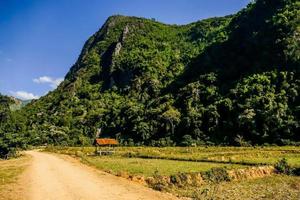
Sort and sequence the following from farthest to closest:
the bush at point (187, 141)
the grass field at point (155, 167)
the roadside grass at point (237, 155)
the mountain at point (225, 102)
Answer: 1. the bush at point (187, 141)
2. the mountain at point (225, 102)
3. the roadside grass at point (237, 155)
4. the grass field at point (155, 167)

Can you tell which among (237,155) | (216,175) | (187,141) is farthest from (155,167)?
(187,141)

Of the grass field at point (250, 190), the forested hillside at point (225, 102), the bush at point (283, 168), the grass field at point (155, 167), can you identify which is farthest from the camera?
the forested hillside at point (225, 102)

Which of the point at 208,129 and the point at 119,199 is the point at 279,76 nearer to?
the point at 208,129

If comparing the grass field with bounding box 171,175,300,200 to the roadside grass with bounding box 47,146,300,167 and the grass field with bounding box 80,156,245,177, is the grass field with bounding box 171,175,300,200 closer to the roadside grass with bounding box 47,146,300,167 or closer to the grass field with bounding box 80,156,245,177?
the grass field with bounding box 80,156,245,177

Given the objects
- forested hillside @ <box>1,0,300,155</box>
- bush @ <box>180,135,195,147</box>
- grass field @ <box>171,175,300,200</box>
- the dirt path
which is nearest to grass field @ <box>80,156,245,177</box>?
the dirt path

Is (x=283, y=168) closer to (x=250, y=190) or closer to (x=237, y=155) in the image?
(x=250, y=190)

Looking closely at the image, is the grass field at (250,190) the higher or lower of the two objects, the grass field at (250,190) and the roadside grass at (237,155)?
the lower

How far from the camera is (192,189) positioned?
3130cm

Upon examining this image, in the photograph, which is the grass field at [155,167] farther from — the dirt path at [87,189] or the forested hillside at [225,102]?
the forested hillside at [225,102]

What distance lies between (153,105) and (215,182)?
13390 centimetres

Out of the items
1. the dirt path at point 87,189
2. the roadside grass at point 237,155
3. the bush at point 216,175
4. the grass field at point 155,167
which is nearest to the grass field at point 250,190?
the bush at point 216,175

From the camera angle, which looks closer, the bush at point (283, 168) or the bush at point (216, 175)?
the bush at point (216, 175)

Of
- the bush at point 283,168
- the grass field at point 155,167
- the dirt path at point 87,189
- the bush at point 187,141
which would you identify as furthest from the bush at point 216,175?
the bush at point 187,141

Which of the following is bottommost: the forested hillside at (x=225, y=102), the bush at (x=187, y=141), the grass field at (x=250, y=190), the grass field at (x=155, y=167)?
the grass field at (x=250, y=190)
